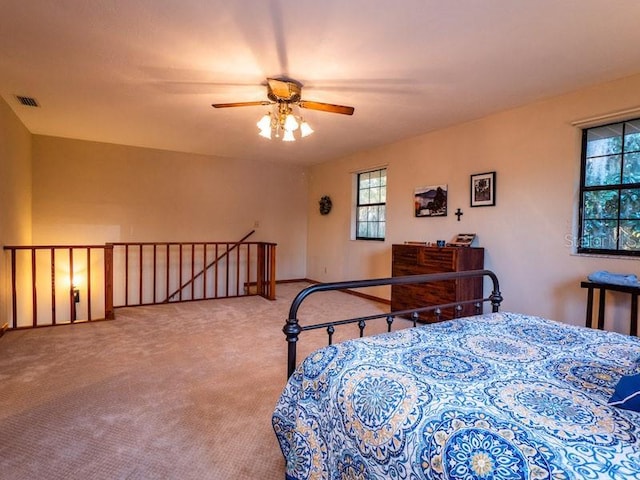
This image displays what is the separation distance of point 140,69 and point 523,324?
339cm

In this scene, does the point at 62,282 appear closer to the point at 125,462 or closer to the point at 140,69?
the point at 140,69

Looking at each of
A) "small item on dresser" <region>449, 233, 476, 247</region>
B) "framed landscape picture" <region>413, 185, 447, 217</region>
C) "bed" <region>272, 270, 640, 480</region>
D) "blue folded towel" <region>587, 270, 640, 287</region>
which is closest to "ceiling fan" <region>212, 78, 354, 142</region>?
"bed" <region>272, 270, 640, 480</region>

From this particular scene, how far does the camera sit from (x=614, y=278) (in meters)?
2.63

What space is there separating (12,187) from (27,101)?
1065 millimetres

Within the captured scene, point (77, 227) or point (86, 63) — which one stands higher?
point (86, 63)

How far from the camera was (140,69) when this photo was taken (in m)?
2.74

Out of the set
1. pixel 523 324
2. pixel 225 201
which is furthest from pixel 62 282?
pixel 523 324

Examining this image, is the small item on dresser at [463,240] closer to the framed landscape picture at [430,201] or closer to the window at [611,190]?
the framed landscape picture at [430,201]

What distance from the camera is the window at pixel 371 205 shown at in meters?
5.37

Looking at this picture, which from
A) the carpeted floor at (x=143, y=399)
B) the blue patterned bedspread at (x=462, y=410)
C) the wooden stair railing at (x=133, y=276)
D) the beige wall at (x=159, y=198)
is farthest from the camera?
the beige wall at (x=159, y=198)

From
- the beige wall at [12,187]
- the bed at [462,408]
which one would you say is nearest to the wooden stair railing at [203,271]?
the beige wall at [12,187]

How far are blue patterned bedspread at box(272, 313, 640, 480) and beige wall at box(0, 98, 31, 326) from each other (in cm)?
391

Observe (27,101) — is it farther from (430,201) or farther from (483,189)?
(483,189)

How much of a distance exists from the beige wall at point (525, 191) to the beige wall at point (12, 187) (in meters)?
4.80
